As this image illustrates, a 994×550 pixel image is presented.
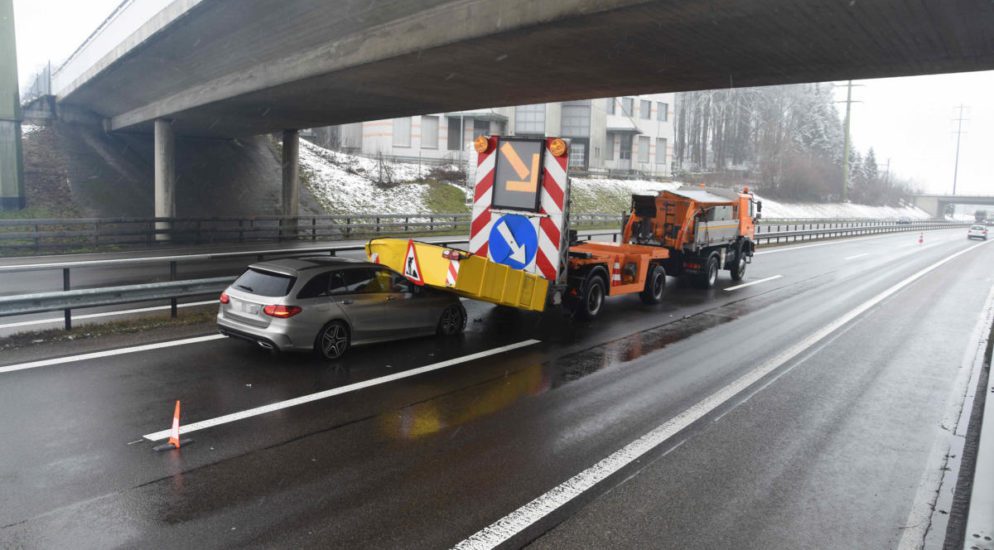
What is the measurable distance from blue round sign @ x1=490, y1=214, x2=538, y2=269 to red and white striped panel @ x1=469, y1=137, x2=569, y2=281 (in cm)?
9

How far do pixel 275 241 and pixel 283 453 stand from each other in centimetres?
2526

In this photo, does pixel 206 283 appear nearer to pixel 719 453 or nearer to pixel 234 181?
pixel 719 453

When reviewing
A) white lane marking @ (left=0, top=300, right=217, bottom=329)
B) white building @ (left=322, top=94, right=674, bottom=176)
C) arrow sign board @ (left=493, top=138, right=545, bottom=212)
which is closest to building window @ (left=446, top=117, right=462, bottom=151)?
white building @ (left=322, top=94, right=674, bottom=176)

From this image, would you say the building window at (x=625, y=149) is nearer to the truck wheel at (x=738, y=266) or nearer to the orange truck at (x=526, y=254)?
the truck wheel at (x=738, y=266)

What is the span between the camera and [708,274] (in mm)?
19375

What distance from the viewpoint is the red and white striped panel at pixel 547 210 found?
40.3 feet

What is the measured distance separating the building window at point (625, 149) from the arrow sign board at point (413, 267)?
217ft

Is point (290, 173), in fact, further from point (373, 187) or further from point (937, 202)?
point (937, 202)

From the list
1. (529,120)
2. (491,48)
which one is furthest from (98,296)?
(529,120)

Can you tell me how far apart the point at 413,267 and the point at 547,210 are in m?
2.85

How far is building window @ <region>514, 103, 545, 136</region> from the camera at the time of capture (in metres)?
65.5

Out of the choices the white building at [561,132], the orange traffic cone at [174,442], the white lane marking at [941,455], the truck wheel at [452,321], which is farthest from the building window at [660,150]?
the orange traffic cone at [174,442]

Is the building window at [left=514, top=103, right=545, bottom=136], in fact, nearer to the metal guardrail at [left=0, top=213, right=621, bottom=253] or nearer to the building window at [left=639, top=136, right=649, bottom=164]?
the building window at [left=639, top=136, right=649, bottom=164]

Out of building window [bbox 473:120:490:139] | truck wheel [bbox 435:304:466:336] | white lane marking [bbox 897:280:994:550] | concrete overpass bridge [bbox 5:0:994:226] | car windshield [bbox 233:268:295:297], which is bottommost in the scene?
white lane marking [bbox 897:280:994:550]
